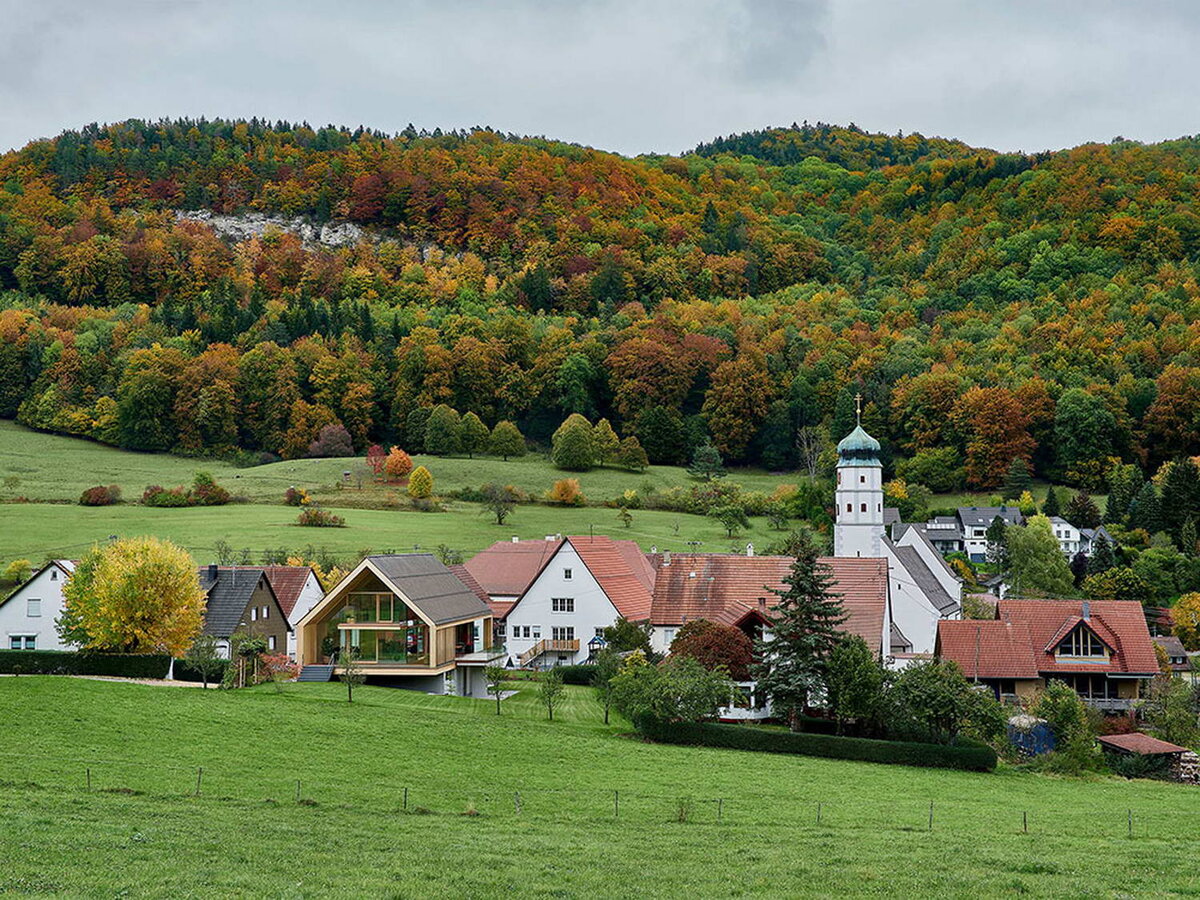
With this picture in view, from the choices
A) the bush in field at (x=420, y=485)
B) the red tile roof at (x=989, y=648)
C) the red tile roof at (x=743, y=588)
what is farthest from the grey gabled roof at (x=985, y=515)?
the red tile roof at (x=743, y=588)

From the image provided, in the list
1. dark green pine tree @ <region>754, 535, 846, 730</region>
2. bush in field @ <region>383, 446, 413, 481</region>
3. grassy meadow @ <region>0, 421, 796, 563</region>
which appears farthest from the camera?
bush in field @ <region>383, 446, 413, 481</region>

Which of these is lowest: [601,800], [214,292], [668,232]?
[601,800]

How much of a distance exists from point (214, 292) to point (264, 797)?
153333 mm

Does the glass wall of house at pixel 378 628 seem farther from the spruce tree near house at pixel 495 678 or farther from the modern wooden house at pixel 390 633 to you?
the spruce tree near house at pixel 495 678

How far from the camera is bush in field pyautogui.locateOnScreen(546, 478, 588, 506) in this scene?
9162 cm

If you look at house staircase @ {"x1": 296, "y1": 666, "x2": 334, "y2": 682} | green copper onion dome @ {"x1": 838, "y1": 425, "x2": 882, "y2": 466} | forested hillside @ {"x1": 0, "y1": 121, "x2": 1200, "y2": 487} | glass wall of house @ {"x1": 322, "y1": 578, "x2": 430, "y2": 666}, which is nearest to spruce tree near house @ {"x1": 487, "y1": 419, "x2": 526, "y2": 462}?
forested hillside @ {"x1": 0, "y1": 121, "x2": 1200, "y2": 487}

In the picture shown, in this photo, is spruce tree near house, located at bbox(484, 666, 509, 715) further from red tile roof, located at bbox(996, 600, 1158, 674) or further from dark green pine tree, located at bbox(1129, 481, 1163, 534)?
dark green pine tree, located at bbox(1129, 481, 1163, 534)

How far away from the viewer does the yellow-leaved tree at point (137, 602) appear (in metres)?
39.0

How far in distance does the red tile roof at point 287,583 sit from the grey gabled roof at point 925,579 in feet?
85.2

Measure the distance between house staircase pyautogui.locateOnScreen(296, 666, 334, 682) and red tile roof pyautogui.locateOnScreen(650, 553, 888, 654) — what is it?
1239cm

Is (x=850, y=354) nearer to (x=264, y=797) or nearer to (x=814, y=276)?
(x=814, y=276)

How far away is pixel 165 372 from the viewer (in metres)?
121

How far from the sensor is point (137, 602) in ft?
129

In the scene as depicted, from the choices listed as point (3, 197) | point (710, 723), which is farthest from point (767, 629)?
point (3, 197)
